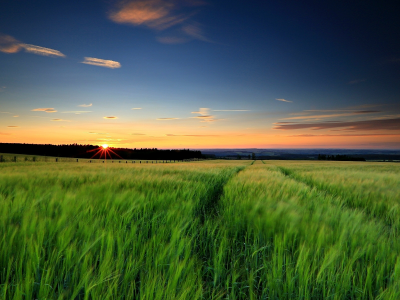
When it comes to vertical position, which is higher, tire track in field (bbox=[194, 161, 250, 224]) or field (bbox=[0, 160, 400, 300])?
field (bbox=[0, 160, 400, 300])

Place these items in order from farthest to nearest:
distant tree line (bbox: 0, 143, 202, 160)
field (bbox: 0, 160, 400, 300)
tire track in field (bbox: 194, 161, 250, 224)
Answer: distant tree line (bbox: 0, 143, 202, 160) → tire track in field (bbox: 194, 161, 250, 224) → field (bbox: 0, 160, 400, 300)

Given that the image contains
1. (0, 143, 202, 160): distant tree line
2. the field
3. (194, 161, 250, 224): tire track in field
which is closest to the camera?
the field

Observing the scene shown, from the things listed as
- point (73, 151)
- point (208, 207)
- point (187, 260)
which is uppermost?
point (73, 151)

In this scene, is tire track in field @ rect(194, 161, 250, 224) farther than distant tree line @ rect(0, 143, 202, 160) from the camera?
No

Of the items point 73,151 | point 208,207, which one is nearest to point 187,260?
point 208,207

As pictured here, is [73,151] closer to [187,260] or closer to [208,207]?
[208,207]

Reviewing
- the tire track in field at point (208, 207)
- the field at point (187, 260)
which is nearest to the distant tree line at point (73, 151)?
the tire track in field at point (208, 207)

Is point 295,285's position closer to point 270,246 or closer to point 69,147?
point 270,246

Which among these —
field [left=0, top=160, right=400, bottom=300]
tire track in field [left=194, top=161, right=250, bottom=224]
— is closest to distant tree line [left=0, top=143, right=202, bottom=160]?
tire track in field [left=194, top=161, right=250, bottom=224]

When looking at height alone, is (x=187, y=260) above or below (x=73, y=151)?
below

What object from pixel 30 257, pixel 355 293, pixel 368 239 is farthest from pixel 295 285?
pixel 30 257

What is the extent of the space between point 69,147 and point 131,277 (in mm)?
114257

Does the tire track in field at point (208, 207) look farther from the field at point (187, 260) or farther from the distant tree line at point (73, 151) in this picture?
the distant tree line at point (73, 151)

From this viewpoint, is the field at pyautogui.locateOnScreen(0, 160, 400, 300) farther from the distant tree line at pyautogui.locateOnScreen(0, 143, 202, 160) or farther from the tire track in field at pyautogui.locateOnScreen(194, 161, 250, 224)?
the distant tree line at pyautogui.locateOnScreen(0, 143, 202, 160)
